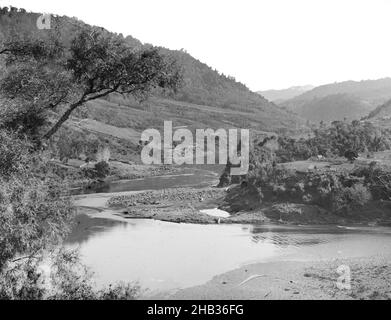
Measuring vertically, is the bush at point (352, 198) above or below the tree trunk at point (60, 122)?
below

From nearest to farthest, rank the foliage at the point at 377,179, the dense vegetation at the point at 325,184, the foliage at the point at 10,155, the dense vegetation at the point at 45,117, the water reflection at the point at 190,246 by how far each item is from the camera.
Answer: the foliage at the point at 10,155
the dense vegetation at the point at 45,117
the water reflection at the point at 190,246
the dense vegetation at the point at 325,184
the foliage at the point at 377,179

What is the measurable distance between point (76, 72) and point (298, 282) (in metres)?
19.6

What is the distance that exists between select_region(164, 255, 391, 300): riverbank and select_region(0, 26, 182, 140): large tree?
13.1m

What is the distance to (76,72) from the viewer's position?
22.3m

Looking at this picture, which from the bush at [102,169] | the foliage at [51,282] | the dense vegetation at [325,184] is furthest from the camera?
the bush at [102,169]

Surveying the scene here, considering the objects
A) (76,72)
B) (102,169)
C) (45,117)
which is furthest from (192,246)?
(102,169)

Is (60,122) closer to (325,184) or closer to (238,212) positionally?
(238,212)

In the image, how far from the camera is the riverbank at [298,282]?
100 feet

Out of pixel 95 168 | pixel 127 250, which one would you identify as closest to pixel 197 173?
pixel 95 168

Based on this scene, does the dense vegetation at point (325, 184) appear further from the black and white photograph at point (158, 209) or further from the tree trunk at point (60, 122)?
the tree trunk at point (60, 122)

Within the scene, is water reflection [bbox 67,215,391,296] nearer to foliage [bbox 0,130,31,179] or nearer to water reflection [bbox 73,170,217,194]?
foliage [bbox 0,130,31,179]

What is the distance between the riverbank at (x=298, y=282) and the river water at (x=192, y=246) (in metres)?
1.78

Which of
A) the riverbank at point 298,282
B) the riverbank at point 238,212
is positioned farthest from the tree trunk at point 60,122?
the riverbank at point 238,212

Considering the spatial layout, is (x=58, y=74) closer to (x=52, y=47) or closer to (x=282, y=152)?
(x=52, y=47)
